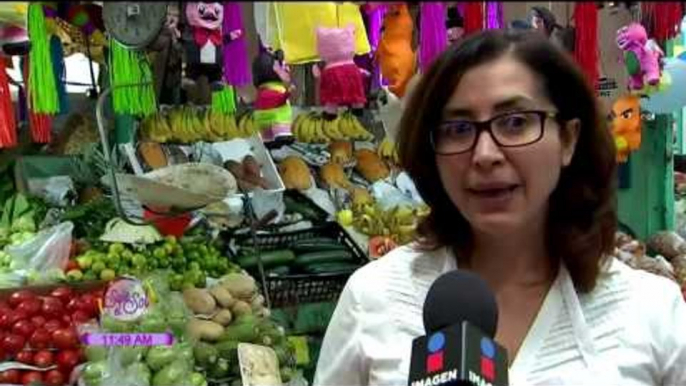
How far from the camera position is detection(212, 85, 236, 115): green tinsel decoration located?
260 cm

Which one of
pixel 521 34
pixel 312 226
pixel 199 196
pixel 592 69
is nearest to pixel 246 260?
pixel 312 226

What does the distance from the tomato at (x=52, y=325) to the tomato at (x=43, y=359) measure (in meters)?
0.06

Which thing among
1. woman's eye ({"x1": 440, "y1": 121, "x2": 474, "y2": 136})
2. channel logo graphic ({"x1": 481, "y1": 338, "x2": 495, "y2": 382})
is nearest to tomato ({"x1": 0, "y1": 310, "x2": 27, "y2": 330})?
woman's eye ({"x1": 440, "y1": 121, "x2": 474, "y2": 136})

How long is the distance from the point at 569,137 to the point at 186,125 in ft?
5.19

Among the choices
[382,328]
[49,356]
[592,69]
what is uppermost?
[592,69]

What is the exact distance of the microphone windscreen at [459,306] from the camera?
82 cm

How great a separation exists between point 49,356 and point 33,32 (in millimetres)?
779

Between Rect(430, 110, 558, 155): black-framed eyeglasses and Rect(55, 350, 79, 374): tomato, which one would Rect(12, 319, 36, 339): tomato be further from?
Rect(430, 110, 558, 155): black-framed eyeglasses

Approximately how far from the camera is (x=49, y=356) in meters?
2.12

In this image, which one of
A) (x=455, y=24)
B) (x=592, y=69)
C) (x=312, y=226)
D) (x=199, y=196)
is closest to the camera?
(x=455, y=24)

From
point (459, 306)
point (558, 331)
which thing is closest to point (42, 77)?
point (558, 331)

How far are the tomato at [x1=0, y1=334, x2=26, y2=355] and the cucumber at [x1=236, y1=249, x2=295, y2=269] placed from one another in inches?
33.1

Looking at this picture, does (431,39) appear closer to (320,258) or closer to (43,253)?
(320,258)

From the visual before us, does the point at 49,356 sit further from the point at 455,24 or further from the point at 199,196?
the point at 455,24
